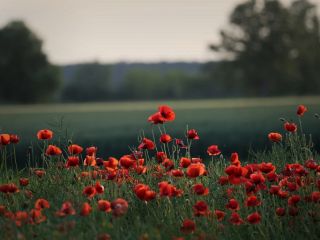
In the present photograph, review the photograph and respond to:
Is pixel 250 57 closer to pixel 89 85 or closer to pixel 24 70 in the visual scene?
pixel 24 70

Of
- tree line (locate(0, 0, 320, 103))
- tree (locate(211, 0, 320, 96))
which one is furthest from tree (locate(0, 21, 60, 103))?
tree (locate(211, 0, 320, 96))

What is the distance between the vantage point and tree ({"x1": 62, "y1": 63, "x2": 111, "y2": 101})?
84.7 meters

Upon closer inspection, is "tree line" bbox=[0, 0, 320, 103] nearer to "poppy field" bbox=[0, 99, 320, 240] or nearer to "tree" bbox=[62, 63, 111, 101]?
"tree" bbox=[62, 63, 111, 101]

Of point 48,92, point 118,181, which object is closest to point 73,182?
point 118,181

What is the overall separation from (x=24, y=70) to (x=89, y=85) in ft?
74.9

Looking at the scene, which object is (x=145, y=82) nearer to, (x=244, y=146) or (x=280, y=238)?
(x=244, y=146)

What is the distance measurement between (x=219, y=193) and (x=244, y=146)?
22.0 ft

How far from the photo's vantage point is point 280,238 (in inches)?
183

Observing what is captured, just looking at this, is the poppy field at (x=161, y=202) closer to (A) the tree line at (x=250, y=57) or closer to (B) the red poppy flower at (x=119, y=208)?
(B) the red poppy flower at (x=119, y=208)

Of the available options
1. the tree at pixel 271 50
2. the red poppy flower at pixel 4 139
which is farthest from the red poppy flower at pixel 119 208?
the tree at pixel 271 50

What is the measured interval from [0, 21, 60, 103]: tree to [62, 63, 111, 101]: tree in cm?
1639

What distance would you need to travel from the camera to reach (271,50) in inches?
2557

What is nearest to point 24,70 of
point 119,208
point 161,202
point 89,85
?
point 89,85

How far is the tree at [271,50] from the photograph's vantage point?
63125 mm
